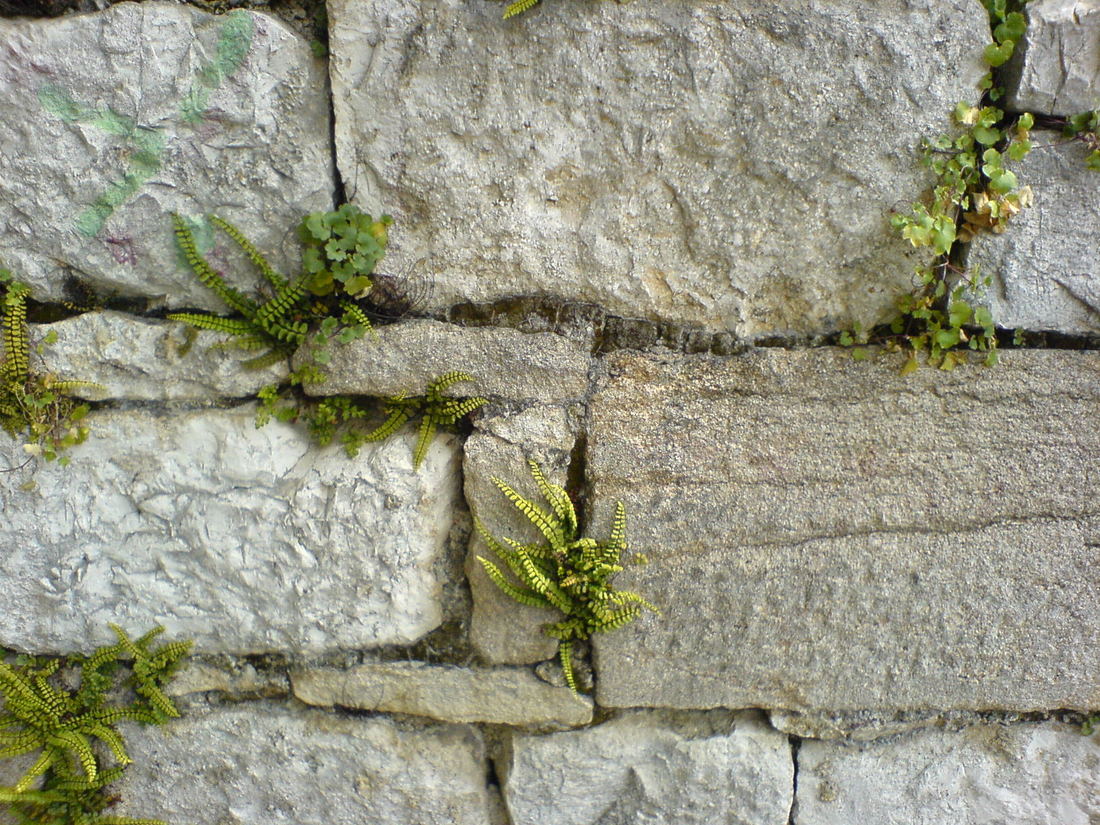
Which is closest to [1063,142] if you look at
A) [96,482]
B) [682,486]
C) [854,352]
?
[854,352]

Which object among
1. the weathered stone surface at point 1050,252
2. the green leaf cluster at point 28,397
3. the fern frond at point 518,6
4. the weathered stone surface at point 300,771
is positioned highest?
the fern frond at point 518,6

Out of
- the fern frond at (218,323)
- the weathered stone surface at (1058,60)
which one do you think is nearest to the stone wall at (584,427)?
the weathered stone surface at (1058,60)

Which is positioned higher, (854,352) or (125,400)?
(854,352)

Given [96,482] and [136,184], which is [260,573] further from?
[136,184]

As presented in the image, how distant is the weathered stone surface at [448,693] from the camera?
8.29 ft

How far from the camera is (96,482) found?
2457mm

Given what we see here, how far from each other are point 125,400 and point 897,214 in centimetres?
257

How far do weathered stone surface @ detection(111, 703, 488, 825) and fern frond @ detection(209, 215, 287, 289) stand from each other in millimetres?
1535

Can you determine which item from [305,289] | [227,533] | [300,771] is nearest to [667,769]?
[300,771]

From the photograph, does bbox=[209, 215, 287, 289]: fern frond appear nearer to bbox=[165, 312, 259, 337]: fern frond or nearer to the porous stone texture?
bbox=[165, 312, 259, 337]: fern frond

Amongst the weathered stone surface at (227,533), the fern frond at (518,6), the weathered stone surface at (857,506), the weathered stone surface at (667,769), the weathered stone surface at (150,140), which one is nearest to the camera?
the fern frond at (518,6)

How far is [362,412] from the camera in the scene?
8.03 ft

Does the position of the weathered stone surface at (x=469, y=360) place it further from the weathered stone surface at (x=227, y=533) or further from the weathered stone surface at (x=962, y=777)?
the weathered stone surface at (x=962, y=777)

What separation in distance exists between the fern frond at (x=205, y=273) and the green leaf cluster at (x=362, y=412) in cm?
27
